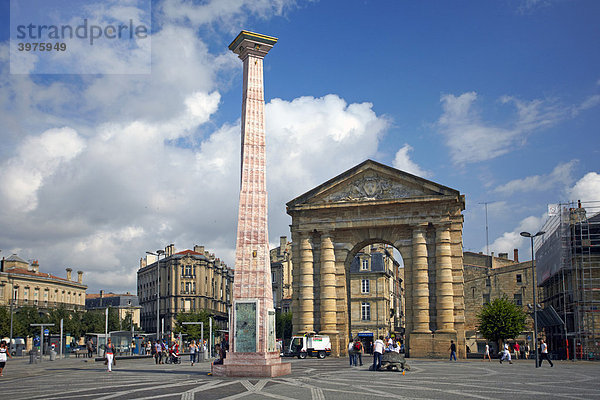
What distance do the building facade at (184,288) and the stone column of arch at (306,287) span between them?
4866 centimetres

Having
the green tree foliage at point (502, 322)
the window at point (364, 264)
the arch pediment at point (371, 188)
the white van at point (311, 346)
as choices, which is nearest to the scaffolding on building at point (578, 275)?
the green tree foliage at point (502, 322)

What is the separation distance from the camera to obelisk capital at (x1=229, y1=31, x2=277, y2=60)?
2922cm

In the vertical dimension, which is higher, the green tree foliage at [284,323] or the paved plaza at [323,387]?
the paved plaza at [323,387]

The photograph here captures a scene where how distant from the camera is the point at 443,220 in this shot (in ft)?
156

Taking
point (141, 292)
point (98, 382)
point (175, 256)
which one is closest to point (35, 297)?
point (175, 256)

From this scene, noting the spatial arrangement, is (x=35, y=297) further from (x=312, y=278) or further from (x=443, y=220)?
(x=443, y=220)

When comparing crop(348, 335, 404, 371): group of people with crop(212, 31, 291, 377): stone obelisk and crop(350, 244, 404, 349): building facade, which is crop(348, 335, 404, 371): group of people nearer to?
crop(212, 31, 291, 377): stone obelisk

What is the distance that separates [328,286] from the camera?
49.6m

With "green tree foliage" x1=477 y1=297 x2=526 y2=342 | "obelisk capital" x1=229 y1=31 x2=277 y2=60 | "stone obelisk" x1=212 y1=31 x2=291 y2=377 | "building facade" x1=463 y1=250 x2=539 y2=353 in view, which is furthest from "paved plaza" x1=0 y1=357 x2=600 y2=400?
"building facade" x1=463 y1=250 x2=539 y2=353

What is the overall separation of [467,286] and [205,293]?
144ft

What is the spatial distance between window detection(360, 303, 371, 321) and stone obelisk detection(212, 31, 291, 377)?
53118 mm

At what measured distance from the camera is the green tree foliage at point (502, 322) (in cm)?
5847

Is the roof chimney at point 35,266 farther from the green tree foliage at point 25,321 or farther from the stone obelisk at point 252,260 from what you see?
the stone obelisk at point 252,260

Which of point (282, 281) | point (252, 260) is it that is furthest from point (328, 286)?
point (282, 281)
